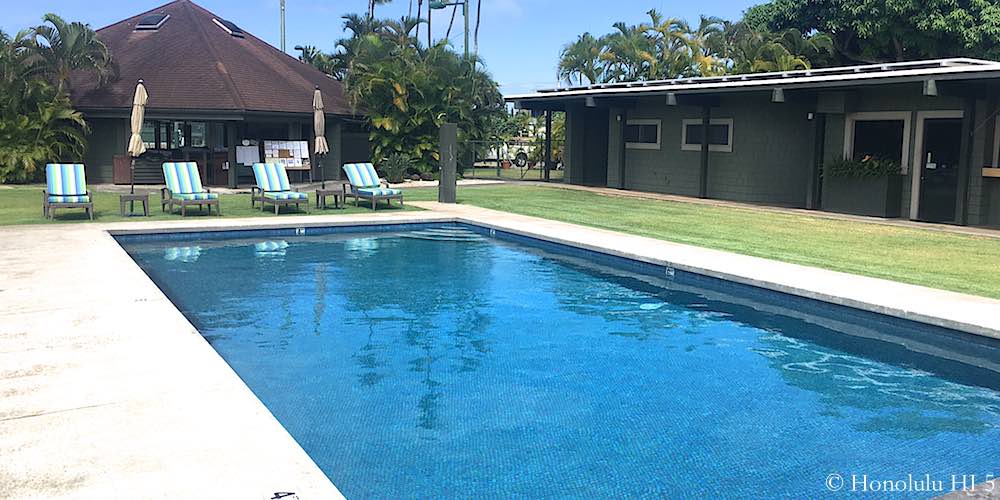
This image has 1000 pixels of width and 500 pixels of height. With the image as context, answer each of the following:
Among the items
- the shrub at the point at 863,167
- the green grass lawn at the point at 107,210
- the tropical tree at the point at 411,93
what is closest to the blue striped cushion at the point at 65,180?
the green grass lawn at the point at 107,210

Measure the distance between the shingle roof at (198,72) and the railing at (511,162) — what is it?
5403 millimetres

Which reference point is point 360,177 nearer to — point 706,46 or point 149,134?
point 149,134

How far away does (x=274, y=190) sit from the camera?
17.4m

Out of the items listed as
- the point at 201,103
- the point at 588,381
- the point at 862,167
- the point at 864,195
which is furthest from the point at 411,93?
the point at 588,381

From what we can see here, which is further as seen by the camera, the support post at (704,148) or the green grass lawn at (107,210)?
the support post at (704,148)

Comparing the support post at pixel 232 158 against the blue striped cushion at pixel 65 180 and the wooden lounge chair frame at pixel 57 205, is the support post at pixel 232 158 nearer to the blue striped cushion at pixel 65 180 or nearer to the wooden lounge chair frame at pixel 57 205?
the blue striped cushion at pixel 65 180

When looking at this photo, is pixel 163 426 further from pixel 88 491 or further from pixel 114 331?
pixel 114 331

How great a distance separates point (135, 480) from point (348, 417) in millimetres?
2001

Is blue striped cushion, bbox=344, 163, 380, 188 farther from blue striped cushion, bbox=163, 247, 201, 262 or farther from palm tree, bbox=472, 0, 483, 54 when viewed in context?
palm tree, bbox=472, 0, 483, 54

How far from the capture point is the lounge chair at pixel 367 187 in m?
18.1

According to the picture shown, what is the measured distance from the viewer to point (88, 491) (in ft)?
12.3

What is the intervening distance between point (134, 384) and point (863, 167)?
1601 centimetres

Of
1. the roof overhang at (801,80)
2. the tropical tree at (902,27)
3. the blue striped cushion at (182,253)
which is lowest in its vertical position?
the blue striped cushion at (182,253)

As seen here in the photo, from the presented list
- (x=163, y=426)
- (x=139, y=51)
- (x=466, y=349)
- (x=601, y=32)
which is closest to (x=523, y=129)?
(x=601, y=32)
